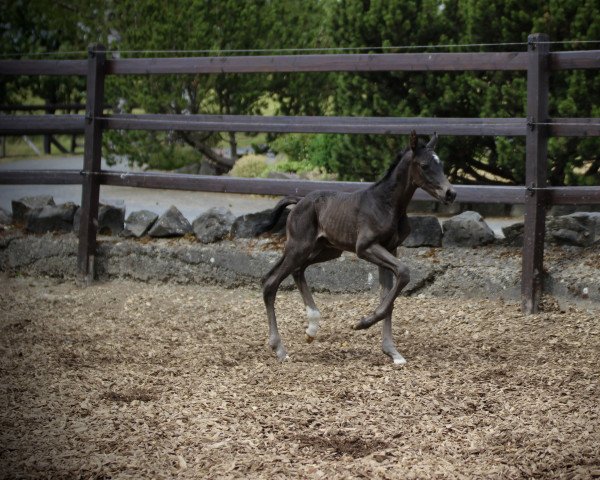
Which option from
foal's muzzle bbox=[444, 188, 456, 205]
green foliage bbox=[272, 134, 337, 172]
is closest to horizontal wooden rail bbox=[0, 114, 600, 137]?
foal's muzzle bbox=[444, 188, 456, 205]

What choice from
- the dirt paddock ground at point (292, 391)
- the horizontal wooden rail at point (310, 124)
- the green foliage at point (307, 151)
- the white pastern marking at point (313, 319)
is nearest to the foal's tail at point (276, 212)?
the white pastern marking at point (313, 319)

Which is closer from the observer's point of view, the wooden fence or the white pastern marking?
the white pastern marking

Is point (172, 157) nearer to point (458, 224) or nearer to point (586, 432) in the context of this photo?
point (458, 224)

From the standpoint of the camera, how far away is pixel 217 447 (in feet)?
15.8

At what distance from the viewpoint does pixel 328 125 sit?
8.70m

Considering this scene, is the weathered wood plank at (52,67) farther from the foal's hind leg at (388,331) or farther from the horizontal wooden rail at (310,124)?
the foal's hind leg at (388,331)

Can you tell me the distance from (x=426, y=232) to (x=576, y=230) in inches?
51.1

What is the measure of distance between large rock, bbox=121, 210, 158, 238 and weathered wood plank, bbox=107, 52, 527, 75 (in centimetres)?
144

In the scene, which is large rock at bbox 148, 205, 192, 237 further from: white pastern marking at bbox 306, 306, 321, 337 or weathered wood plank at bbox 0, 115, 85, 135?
white pastern marking at bbox 306, 306, 321, 337

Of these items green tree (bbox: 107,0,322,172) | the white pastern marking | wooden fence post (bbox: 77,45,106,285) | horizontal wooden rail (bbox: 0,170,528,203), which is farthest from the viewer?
green tree (bbox: 107,0,322,172)

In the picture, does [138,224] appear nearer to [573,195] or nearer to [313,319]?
[313,319]

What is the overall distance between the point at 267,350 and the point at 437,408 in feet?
5.73

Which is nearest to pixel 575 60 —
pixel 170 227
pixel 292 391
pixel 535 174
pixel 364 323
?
pixel 535 174

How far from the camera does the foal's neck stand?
21.2 feet
